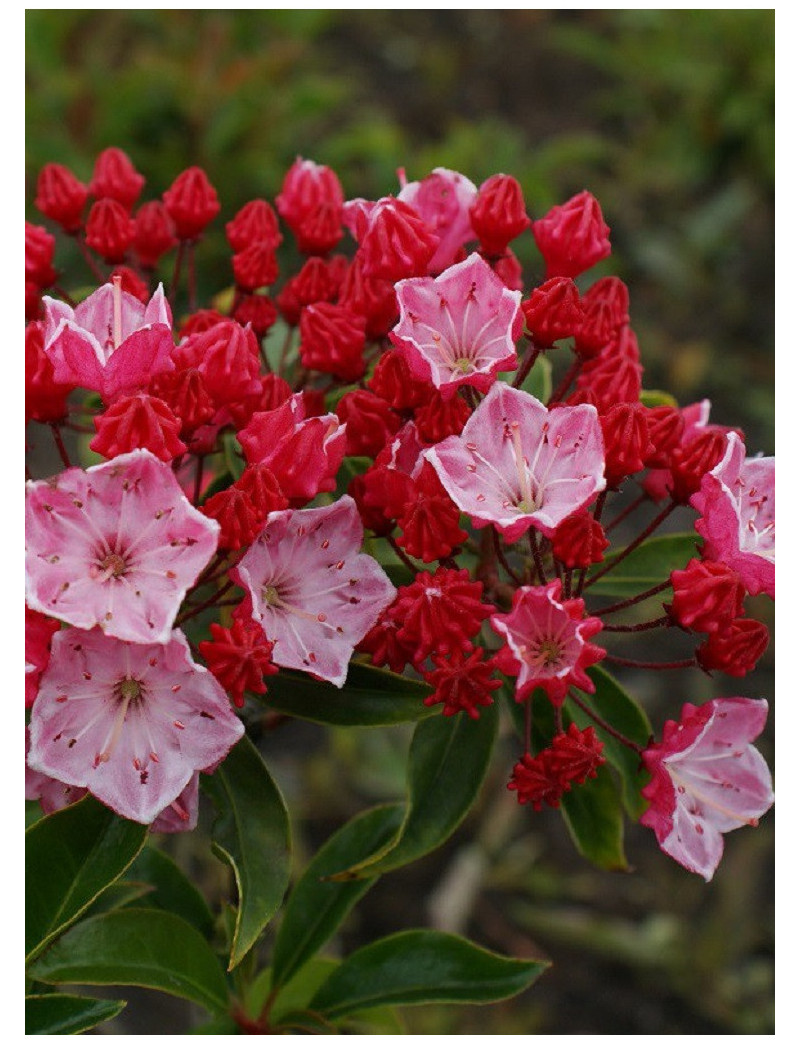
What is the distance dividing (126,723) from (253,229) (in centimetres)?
75

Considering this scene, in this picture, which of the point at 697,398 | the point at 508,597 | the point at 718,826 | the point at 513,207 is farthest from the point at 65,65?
the point at 718,826

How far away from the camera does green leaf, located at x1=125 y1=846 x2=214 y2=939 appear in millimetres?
1738

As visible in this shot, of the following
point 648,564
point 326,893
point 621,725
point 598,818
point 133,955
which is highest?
point 648,564

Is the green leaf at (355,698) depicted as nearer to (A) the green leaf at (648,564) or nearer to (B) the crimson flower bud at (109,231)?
(A) the green leaf at (648,564)

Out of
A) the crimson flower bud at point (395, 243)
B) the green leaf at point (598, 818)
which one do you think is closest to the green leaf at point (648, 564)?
the green leaf at point (598, 818)

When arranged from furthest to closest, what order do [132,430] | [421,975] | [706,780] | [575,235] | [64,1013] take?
1. [421,975]
2. [575,235]
3. [706,780]
4. [64,1013]
5. [132,430]

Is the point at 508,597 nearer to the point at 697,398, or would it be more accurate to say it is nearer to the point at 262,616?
the point at 262,616

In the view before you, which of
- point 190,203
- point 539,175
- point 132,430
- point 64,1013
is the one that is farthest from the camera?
point 539,175

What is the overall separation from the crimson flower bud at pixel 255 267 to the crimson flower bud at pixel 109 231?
15 cm

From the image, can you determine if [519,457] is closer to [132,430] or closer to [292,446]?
[292,446]

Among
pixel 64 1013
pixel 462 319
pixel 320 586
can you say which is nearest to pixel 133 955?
pixel 64 1013

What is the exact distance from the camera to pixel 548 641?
1.30 m

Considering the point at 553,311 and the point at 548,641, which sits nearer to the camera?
the point at 548,641

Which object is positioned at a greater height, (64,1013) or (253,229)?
(253,229)
